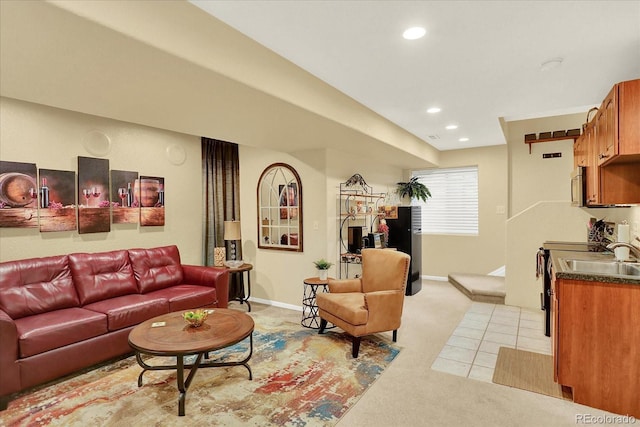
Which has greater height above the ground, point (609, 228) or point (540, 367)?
point (609, 228)

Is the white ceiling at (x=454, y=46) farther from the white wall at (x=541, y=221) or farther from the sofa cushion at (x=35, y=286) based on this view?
the sofa cushion at (x=35, y=286)

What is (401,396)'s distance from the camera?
2.61 m

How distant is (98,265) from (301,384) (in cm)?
254

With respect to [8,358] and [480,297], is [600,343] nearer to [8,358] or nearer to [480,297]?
[480,297]

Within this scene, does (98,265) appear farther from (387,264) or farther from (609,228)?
(609,228)

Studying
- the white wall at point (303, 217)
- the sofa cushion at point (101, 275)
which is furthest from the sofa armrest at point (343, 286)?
the sofa cushion at point (101, 275)

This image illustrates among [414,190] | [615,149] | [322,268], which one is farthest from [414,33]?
[414,190]

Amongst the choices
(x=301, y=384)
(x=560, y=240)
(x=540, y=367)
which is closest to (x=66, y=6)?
(x=301, y=384)

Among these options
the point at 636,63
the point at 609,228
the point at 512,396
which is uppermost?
the point at 636,63

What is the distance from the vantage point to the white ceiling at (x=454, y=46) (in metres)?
1.99

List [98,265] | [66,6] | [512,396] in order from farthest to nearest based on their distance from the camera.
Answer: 1. [98,265]
2. [512,396]
3. [66,6]

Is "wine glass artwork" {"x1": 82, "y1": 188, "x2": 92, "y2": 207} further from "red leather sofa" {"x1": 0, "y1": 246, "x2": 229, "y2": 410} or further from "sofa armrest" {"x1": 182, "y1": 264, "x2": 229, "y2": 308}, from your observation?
"sofa armrest" {"x1": 182, "y1": 264, "x2": 229, "y2": 308}

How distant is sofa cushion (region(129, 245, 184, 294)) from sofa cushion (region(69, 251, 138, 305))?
8 centimetres

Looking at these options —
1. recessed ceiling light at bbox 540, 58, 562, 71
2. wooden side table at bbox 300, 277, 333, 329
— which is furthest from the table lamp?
recessed ceiling light at bbox 540, 58, 562, 71
